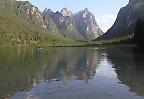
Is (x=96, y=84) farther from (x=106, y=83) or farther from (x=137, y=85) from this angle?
(x=137, y=85)

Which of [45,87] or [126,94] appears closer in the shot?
[126,94]

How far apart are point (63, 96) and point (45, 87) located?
8161 millimetres

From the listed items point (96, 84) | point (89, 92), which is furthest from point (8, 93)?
point (96, 84)

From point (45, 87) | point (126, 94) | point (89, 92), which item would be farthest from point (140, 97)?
point (45, 87)

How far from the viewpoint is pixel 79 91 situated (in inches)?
1683

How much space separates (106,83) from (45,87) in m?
10.1

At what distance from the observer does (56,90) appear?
142 ft

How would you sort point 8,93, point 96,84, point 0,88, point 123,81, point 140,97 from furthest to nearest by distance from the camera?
point 123,81, point 96,84, point 0,88, point 8,93, point 140,97

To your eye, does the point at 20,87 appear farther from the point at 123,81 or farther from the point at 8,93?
the point at 123,81

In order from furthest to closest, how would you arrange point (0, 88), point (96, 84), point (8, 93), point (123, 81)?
point (123, 81)
point (96, 84)
point (0, 88)
point (8, 93)

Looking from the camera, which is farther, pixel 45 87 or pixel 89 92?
pixel 45 87

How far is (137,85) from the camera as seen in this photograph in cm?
4753

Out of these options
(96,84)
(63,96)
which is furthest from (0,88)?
(96,84)

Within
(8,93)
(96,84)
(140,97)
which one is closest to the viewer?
(140,97)
